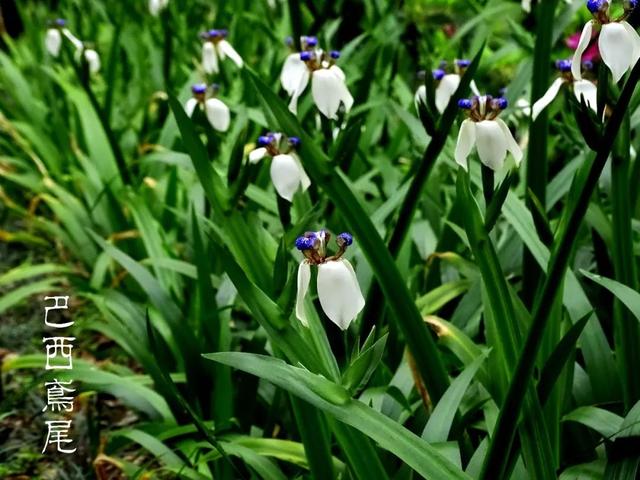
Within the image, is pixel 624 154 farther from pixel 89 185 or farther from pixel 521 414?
pixel 89 185

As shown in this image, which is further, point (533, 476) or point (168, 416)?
point (168, 416)

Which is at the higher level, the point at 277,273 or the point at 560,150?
the point at 560,150

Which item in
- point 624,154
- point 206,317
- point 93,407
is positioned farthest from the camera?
point 93,407

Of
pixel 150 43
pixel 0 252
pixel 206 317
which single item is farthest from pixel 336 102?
pixel 150 43

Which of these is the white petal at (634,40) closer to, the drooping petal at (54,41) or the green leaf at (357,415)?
the green leaf at (357,415)

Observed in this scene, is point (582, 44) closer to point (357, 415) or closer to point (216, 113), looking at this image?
point (357, 415)

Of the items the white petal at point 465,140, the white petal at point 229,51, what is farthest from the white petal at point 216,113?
the white petal at point 465,140
